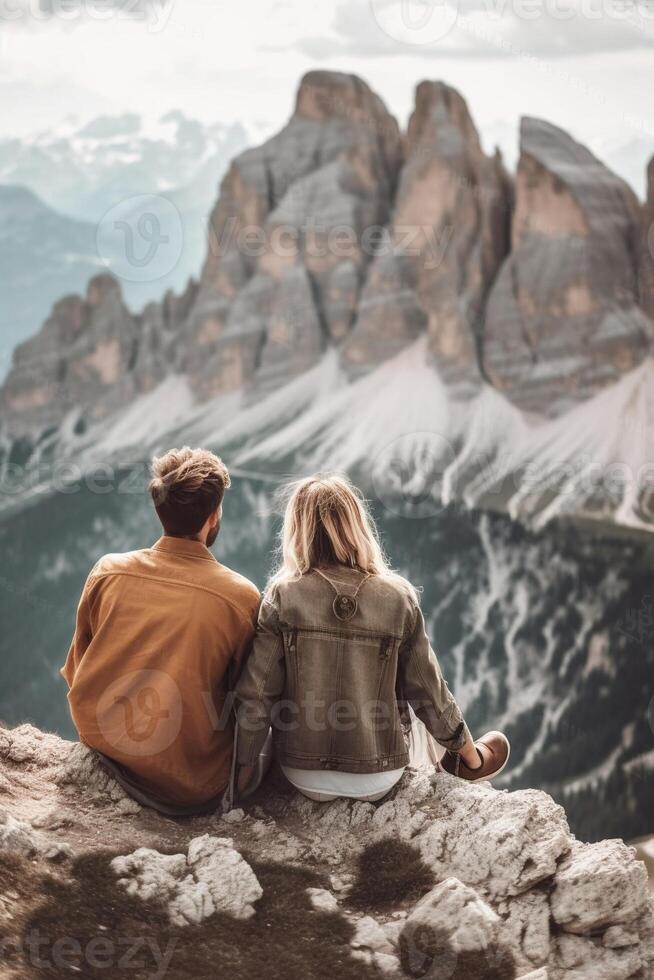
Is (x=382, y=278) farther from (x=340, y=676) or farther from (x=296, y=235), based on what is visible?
(x=340, y=676)

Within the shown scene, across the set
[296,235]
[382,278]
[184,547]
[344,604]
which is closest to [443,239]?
[382,278]

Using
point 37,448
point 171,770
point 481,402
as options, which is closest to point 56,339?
point 37,448

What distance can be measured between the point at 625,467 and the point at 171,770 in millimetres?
66408

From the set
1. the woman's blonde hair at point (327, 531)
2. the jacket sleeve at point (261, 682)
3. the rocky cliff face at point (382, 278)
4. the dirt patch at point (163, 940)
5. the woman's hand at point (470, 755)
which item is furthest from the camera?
the rocky cliff face at point (382, 278)

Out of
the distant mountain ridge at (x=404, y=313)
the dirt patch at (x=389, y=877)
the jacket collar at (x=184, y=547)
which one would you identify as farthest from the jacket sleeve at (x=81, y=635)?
the distant mountain ridge at (x=404, y=313)

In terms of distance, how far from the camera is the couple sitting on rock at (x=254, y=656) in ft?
15.6

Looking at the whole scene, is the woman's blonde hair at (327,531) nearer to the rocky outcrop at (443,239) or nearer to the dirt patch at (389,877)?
the dirt patch at (389,877)

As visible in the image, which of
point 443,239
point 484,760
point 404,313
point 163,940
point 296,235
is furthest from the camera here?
point 296,235

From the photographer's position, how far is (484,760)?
204 inches

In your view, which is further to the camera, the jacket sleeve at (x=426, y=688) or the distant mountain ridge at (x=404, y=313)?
the distant mountain ridge at (x=404, y=313)

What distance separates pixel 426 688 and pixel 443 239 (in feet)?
238

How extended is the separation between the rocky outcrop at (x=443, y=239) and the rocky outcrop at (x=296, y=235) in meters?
2.81

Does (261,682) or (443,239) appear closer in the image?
(261,682)

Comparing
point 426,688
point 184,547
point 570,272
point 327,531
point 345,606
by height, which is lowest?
point 570,272
